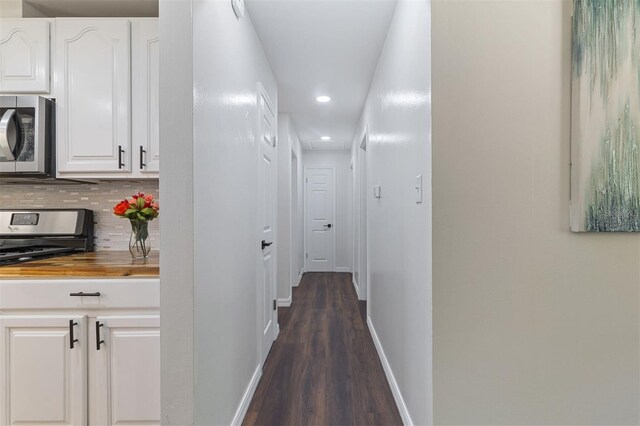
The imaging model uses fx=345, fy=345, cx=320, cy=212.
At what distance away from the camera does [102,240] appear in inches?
87.4

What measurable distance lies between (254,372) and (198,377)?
39.8 inches

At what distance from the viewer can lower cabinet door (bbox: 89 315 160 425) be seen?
5.00 ft

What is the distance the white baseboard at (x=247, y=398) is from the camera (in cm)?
181

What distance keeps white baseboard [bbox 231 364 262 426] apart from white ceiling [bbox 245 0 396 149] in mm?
2278

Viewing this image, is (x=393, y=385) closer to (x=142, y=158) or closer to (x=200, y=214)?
(x=200, y=214)

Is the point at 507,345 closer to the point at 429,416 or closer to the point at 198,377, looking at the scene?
the point at 429,416

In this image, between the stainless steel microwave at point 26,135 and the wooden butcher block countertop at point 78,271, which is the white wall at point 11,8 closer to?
the stainless steel microwave at point 26,135

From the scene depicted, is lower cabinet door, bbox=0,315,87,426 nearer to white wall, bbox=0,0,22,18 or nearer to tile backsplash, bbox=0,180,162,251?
tile backsplash, bbox=0,180,162,251

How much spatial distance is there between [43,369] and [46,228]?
951mm

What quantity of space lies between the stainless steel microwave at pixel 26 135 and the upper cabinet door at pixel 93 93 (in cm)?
7

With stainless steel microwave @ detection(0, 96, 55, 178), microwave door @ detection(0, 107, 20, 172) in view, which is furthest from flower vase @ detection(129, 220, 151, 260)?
microwave door @ detection(0, 107, 20, 172)

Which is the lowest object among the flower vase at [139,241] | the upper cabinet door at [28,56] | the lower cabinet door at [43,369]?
the lower cabinet door at [43,369]

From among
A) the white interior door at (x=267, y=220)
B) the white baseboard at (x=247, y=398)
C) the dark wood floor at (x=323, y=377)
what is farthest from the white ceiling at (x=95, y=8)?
the dark wood floor at (x=323, y=377)

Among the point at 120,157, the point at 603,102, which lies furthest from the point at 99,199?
the point at 603,102
